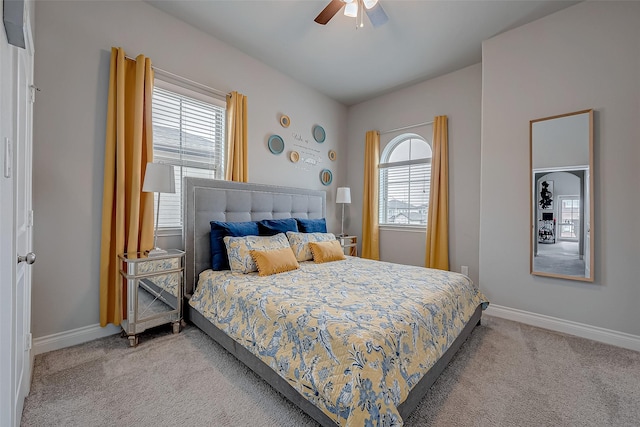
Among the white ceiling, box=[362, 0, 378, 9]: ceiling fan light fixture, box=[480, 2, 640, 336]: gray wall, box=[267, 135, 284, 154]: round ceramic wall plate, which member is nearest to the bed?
box=[480, 2, 640, 336]: gray wall

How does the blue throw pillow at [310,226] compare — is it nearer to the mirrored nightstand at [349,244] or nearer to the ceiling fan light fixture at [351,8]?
the mirrored nightstand at [349,244]

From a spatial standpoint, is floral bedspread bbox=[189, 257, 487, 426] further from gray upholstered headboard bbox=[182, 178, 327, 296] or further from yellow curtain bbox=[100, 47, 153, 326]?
yellow curtain bbox=[100, 47, 153, 326]

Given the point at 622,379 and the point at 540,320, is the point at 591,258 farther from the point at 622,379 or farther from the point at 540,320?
the point at 622,379

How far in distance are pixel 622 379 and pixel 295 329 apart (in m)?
2.35

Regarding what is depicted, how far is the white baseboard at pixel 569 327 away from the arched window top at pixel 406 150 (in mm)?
2282

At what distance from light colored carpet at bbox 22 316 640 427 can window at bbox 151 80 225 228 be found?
1290mm

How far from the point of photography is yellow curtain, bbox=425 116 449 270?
3.66 meters

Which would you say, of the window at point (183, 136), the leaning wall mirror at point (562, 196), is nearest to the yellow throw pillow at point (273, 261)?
the window at point (183, 136)

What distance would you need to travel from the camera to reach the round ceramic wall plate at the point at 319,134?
4270 millimetres

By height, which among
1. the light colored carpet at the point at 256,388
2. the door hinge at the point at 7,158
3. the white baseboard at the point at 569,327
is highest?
the door hinge at the point at 7,158

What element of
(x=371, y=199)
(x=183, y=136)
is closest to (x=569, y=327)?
(x=371, y=199)

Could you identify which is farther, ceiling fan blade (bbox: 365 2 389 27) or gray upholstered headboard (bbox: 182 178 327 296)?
gray upholstered headboard (bbox: 182 178 327 296)

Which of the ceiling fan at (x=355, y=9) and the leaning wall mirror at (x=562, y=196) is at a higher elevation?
the ceiling fan at (x=355, y=9)

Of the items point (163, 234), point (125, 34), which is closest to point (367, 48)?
point (125, 34)
